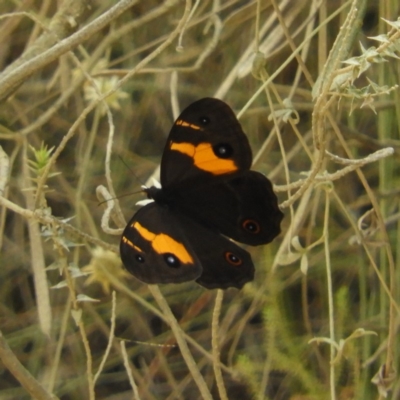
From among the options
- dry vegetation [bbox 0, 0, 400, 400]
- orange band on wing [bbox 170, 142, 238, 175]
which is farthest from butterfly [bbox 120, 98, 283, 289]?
dry vegetation [bbox 0, 0, 400, 400]

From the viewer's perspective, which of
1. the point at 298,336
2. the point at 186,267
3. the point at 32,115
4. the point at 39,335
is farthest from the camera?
the point at 32,115

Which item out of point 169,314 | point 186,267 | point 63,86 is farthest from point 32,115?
point 186,267

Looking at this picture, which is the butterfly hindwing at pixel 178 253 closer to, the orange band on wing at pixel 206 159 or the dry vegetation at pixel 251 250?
the orange band on wing at pixel 206 159

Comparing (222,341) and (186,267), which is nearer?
(186,267)

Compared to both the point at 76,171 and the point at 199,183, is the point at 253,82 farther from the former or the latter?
the point at 199,183

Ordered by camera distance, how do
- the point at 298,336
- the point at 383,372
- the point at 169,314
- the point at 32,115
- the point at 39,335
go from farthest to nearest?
the point at 32,115, the point at 39,335, the point at 298,336, the point at 383,372, the point at 169,314

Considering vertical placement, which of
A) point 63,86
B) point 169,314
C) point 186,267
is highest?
point 63,86

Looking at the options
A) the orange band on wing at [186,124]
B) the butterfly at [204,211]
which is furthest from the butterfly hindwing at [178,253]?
the orange band on wing at [186,124]
